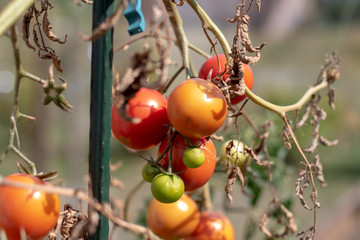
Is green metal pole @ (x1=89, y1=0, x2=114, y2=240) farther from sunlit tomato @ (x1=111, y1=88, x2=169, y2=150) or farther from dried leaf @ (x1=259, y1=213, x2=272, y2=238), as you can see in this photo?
dried leaf @ (x1=259, y1=213, x2=272, y2=238)

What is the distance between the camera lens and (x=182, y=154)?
42 centimetres

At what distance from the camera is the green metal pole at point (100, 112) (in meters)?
0.38

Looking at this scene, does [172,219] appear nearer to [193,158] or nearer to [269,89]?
[193,158]

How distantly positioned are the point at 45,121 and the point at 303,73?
9.38 feet

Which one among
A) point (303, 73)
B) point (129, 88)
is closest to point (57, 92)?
point (129, 88)

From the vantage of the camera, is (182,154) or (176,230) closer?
(182,154)

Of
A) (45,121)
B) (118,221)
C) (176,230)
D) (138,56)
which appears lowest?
(45,121)

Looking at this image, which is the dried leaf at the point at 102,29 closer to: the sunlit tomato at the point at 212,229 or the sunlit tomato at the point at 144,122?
the sunlit tomato at the point at 144,122

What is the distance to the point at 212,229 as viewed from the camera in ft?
1.90

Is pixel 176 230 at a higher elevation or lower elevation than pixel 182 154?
lower

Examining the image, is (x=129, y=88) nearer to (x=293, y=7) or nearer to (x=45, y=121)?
(x=45, y=121)


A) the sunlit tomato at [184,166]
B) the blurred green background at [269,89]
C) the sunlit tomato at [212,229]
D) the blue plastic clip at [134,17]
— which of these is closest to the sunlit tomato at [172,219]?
the sunlit tomato at [212,229]

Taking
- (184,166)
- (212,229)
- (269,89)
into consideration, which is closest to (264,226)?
(212,229)

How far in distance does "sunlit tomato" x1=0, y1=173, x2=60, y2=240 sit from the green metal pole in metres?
0.05
